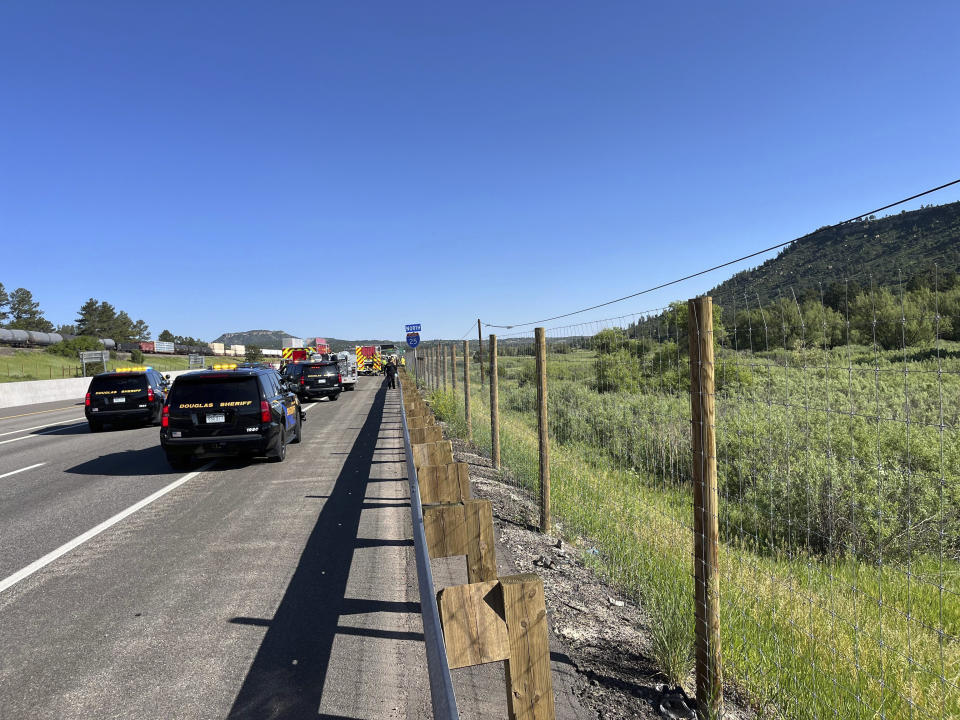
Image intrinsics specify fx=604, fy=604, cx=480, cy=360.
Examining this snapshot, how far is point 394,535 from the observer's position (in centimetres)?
626

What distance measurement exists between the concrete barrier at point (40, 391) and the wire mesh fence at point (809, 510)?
24700 mm

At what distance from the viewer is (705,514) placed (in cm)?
305

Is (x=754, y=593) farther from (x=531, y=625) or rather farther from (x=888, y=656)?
(x=531, y=625)

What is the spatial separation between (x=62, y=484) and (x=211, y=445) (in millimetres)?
2117

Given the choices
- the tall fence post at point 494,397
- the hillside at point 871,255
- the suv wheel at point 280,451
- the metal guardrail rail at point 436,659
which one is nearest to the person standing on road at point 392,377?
the suv wheel at point 280,451

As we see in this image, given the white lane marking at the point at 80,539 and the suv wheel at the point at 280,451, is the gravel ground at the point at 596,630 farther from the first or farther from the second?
the suv wheel at the point at 280,451

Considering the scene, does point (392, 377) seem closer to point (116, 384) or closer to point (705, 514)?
point (116, 384)

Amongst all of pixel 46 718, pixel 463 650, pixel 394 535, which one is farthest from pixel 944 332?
pixel 394 535

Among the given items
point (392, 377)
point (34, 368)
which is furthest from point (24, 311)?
point (392, 377)

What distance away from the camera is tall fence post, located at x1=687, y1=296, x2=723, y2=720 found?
9.71 ft

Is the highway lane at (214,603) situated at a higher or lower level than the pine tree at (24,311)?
lower

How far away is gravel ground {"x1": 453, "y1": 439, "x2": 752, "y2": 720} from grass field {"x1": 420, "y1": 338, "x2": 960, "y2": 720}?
0.46ft

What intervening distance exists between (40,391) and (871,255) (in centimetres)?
3593

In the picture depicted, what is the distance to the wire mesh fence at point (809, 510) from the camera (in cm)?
272
